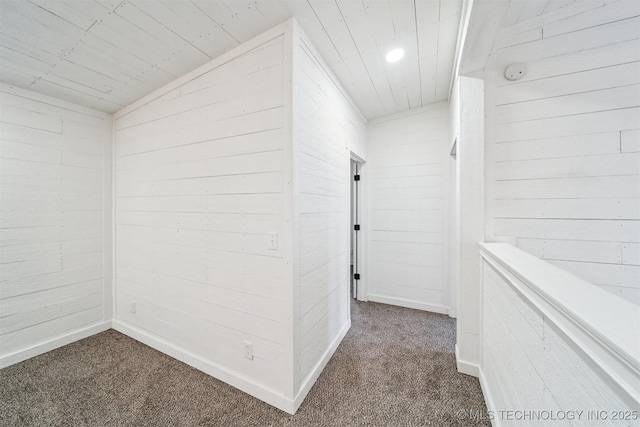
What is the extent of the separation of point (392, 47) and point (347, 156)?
1.01 metres

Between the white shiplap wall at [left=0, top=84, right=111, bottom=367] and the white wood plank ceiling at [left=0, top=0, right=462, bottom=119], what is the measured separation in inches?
11.9

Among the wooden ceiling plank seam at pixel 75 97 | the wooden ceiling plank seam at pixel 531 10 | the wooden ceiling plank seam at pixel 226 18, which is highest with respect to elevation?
the wooden ceiling plank seam at pixel 531 10

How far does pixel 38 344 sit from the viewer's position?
216cm

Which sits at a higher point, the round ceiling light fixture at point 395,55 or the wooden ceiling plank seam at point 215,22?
the round ceiling light fixture at point 395,55

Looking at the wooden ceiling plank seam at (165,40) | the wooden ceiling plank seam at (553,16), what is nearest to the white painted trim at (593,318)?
the wooden ceiling plank seam at (553,16)

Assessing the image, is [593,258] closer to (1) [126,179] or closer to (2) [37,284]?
(1) [126,179]

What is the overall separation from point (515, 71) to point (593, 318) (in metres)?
1.78

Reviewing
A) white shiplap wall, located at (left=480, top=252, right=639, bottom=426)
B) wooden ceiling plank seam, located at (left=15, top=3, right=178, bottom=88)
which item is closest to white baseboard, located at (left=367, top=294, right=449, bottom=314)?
white shiplap wall, located at (left=480, top=252, right=639, bottom=426)

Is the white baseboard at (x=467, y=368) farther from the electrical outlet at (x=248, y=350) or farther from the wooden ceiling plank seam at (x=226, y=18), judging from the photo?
the wooden ceiling plank seam at (x=226, y=18)

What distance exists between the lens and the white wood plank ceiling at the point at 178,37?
1.36 meters

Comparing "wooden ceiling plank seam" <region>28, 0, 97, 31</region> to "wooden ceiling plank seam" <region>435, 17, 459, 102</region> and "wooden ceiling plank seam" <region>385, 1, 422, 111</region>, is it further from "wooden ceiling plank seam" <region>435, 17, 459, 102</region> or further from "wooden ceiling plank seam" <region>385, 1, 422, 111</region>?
"wooden ceiling plank seam" <region>435, 17, 459, 102</region>

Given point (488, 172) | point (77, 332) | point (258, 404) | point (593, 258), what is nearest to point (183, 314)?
point (258, 404)

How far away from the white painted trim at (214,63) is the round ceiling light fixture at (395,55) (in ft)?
2.74

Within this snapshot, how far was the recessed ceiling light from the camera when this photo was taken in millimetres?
1815
